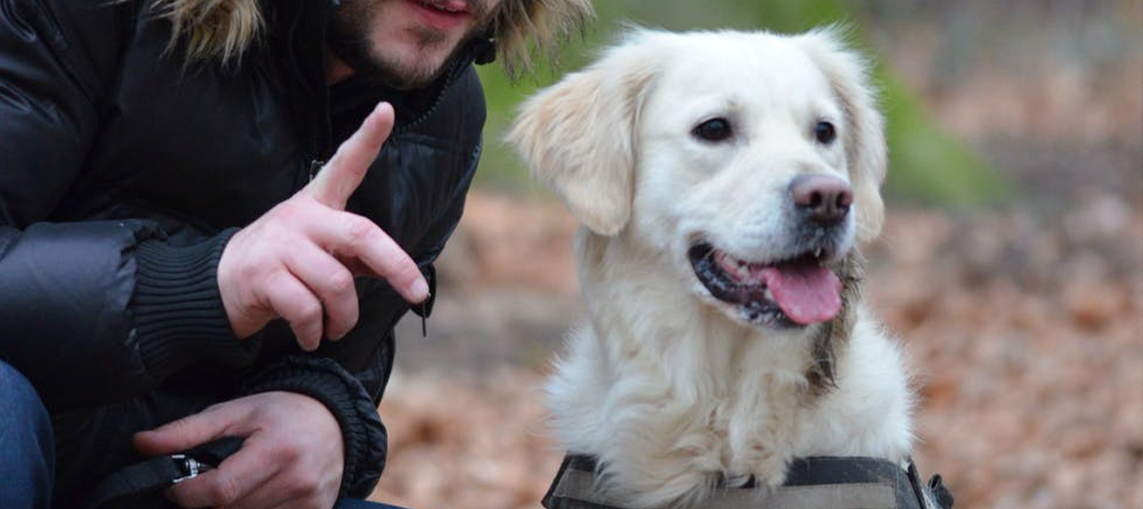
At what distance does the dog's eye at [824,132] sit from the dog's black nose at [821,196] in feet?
0.90

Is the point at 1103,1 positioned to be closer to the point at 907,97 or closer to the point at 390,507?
the point at 907,97

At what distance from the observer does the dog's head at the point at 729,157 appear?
8.64 ft

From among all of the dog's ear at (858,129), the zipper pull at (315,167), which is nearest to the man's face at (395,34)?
the zipper pull at (315,167)

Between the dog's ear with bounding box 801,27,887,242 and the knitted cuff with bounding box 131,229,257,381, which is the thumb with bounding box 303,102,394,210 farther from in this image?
the dog's ear with bounding box 801,27,887,242

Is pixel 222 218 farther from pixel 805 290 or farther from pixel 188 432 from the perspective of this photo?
pixel 805 290

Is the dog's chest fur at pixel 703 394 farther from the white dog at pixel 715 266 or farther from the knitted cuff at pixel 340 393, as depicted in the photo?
the knitted cuff at pixel 340 393

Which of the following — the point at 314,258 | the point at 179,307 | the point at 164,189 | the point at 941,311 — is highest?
the point at 941,311

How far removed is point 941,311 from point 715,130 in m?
4.23

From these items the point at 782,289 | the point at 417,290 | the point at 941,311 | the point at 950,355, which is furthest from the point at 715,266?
the point at 941,311

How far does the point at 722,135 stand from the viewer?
9.22 feet

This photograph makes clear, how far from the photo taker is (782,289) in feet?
8.72

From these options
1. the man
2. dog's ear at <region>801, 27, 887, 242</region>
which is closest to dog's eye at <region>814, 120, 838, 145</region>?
dog's ear at <region>801, 27, 887, 242</region>

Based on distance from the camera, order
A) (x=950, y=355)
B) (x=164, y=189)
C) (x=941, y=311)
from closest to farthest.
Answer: (x=164, y=189)
(x=950, y=355)
(x=941, y=311)

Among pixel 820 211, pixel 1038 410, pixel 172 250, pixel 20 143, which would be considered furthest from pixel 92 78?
pixel 1038 410
